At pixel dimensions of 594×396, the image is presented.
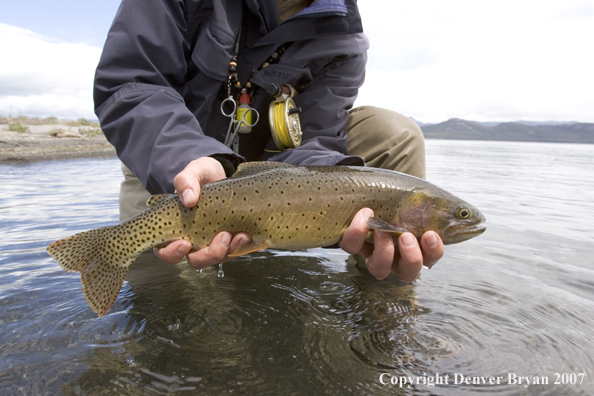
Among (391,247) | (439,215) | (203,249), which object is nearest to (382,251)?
(391,247)

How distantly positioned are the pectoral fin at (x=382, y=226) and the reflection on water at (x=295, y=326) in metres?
0.68

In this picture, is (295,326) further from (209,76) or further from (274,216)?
(209,76)

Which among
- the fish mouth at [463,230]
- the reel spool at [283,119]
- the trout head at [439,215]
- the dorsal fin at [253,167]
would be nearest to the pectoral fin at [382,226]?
the trout head at [439,215]

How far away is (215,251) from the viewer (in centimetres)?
235

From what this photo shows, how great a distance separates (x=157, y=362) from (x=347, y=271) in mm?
1899

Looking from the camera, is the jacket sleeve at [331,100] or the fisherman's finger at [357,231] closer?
the fisherman's finger at [357,231]

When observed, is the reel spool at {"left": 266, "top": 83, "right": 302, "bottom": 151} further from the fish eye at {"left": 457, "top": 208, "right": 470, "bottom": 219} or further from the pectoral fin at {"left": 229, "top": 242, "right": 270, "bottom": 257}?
the fish eye at {"left": 457, "top": 208, "right": 470, "bottom": 219}

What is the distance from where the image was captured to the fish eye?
2.44 meters

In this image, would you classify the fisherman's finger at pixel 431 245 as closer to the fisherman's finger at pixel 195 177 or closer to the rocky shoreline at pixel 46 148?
the fisherman's finger at pixel 195 177

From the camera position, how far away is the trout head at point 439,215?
8.05 feet

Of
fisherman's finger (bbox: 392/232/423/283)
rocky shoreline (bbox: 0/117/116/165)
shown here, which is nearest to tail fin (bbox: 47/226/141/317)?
fisherman's finger (bbox: 392/232/423/283)

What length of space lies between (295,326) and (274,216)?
28.3 inches

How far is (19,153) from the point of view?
13031mm

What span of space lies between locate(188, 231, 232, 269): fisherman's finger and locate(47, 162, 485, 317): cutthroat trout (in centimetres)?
5
